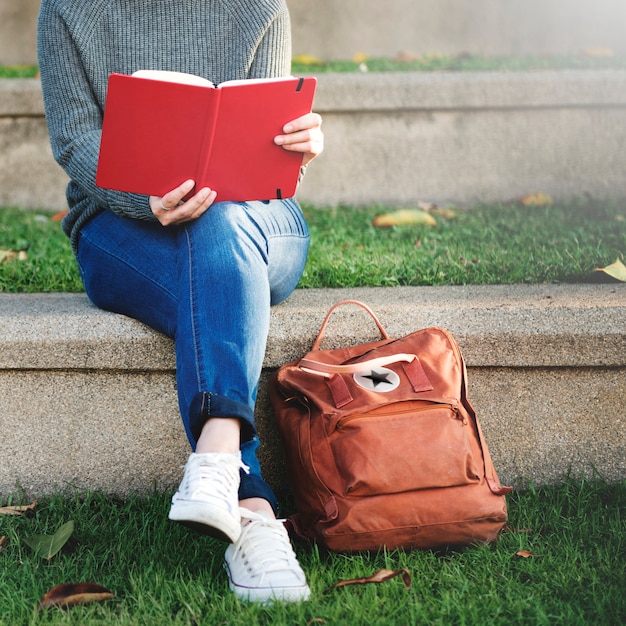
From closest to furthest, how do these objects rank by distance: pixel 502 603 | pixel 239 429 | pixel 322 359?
pixel 502 603 < pixel 239 429 < pixel 322 359

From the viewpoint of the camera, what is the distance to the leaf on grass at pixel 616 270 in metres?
2.12

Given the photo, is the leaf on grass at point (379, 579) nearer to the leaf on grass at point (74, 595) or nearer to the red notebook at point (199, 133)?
the leaf on grass at point (74, 595)

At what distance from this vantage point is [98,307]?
191 centimetres

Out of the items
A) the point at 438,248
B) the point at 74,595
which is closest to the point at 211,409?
the point at 74,595

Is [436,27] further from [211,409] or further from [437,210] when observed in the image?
[211,409]

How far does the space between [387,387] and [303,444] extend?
205 millimetres

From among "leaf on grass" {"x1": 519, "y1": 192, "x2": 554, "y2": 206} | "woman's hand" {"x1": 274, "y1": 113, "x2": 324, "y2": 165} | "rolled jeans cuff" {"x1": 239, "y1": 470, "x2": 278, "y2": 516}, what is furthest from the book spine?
"leaf on grass" {"x1": 519, "y1": 192, "x2": 554, "y2": 206}

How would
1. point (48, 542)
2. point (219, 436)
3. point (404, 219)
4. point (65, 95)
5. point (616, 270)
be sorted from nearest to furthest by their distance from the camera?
point (219, 436) < point (48, 542) < point (65, 95) < point (616, 270) < point (404, 219)

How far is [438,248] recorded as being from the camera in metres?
2.49

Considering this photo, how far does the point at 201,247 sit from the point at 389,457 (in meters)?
0.57

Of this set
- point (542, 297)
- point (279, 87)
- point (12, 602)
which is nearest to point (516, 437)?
point (542, 297)

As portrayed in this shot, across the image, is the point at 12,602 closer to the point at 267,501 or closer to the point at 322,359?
the point at 267,501

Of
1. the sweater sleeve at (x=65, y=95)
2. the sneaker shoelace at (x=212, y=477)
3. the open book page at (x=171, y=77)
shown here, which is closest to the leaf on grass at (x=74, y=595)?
the sneaker shoelace at (x=212, y=477)

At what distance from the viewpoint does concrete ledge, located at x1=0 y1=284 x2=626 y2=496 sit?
178cm
